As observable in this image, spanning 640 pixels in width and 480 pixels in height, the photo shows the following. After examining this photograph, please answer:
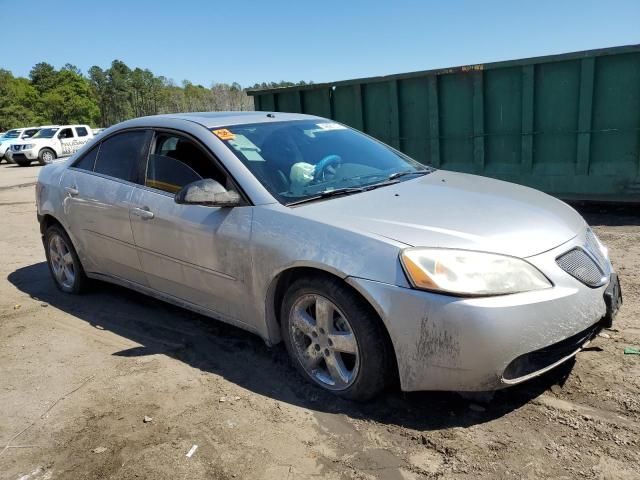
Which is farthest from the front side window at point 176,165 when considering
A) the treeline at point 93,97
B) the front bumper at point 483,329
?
the treeline at point 93,97

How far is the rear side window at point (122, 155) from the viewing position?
13.9 feet

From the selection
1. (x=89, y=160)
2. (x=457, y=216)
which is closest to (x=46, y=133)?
(x=89, y=160)

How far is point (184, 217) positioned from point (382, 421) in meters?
1.83

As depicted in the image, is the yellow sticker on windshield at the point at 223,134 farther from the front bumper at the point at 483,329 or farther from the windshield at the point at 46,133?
the windshield at the point at 46,133

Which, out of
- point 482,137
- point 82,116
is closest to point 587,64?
point 482,137

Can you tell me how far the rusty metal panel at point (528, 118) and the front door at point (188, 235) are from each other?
5.22 metres

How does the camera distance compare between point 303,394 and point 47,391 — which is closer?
point 303,394

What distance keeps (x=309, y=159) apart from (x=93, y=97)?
92982 millimetres

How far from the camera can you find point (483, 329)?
250 centimetres

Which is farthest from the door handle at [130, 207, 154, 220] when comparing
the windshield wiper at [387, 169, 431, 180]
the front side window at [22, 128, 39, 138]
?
the front side window at [22, 128, 39, 138]

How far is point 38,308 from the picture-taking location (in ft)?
16.5

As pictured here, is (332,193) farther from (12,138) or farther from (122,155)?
(12,138)

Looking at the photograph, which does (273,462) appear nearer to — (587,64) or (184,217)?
(184,217)

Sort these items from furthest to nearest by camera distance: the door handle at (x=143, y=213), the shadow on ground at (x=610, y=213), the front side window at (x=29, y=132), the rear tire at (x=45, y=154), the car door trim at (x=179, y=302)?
the front side window at (x=29, y=132)
the rear tire at (x=45, y=154)
the shadow on ground at (x=610, y=213)
the door handle at (x=143, y=213)
the car door trim at (x=179, y=302)
